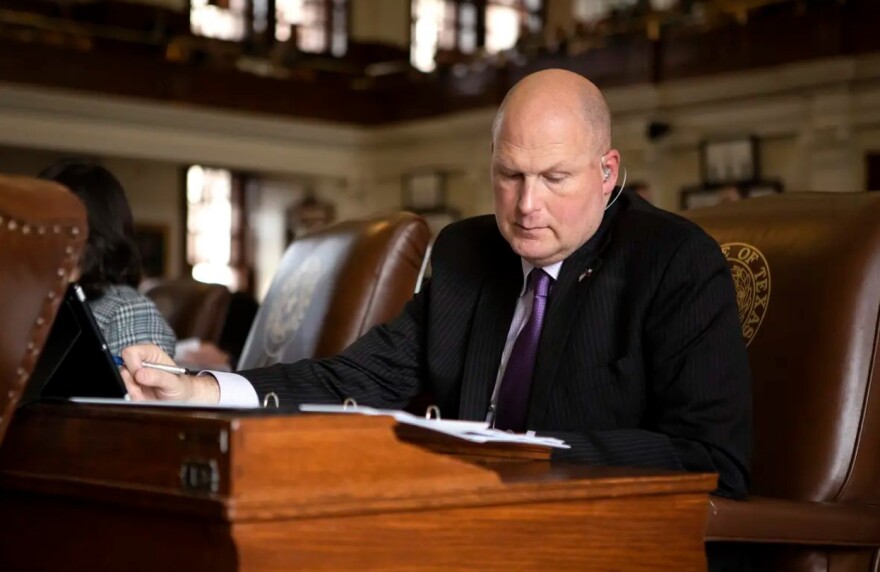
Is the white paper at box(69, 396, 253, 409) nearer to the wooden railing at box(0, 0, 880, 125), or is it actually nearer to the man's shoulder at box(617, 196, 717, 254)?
the man's shoulder at box(617, 196, 717, 254)

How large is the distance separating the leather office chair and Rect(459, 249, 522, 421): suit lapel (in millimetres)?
523

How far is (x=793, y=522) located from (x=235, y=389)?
107cm

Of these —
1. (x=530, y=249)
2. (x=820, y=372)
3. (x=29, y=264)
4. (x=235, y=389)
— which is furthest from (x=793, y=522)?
(x=29, y=264)

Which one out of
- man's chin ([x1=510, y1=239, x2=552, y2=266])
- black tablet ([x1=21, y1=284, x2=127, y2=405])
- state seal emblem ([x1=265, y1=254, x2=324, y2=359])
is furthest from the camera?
state seal emblem ([x1=265, y1=254, x2=324, y2=359])

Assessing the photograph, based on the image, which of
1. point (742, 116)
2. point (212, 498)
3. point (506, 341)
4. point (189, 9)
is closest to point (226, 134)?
point (189, 9)

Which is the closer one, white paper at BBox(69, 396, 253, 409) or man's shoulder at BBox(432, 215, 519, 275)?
white paper at BBox(69, 396, 253, 409)

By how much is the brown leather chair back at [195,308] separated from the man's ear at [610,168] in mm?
3259

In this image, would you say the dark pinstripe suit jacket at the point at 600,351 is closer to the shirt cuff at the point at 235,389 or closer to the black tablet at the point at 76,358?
the shirt cuff at the point at 235,389

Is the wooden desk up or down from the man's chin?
down

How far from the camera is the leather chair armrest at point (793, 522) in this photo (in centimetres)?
230

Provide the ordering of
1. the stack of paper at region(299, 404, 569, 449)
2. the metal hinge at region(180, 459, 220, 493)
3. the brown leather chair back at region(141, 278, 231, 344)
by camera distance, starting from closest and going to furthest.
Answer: the metal hinge at region(180, 459, 220, 493), the stack of paper at region(299, 404, 569, 449), the brown leather chair back at region(141, 278, 231, 344)

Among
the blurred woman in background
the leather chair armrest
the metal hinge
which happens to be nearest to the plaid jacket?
the blurred woman in background

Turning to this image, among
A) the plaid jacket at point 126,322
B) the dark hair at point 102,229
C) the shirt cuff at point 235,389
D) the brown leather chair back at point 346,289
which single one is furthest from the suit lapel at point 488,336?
the dark hair at point 102,229

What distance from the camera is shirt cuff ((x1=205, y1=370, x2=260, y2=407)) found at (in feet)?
8.41
